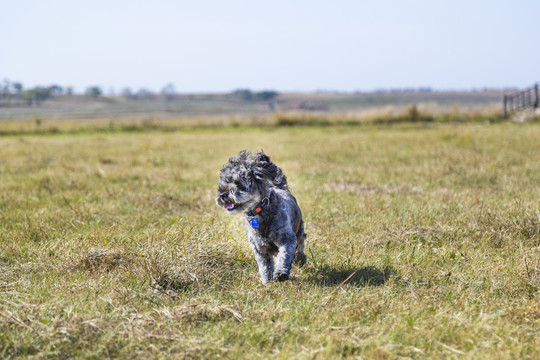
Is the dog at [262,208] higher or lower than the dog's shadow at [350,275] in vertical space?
higher

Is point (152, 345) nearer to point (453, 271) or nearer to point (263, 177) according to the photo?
point (263, 177)

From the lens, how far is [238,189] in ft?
16.9

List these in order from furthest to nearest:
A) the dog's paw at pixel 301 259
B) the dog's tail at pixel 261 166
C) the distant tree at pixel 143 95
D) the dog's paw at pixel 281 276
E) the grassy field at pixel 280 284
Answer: the distant tree at pixel 143 95, the dog's paw at pixel 301 259, the dog's tail at pixel 261 166, the dog's paw at pixel 281 276, the grassy field at pixel 280 284

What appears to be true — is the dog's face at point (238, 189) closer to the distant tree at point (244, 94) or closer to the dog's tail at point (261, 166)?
the dog's tail at point (261, 166)

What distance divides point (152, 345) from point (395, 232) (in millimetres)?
4328

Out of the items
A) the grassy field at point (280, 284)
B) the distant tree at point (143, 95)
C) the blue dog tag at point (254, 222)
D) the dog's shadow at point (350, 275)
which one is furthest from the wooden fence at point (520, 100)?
the distant tree at point (143, 95)

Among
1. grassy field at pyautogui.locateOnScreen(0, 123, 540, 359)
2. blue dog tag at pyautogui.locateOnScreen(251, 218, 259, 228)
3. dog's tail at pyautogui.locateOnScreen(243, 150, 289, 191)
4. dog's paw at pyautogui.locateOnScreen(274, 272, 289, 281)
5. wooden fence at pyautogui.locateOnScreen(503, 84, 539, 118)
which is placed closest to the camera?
grassy field at pyautogui.locateOnScreen(0, 123, 540, 359)

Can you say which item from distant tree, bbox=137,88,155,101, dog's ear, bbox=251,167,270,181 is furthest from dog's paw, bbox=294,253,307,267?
distant tree, bbox=137,88,155,101

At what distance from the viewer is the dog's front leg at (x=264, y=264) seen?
539cm

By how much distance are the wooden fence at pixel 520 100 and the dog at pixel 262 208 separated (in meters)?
38.0

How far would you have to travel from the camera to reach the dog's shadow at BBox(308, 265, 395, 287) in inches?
212

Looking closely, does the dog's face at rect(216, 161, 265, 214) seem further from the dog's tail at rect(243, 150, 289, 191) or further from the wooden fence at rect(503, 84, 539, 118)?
the wooden fence at rect(503, 84, 539, 118)

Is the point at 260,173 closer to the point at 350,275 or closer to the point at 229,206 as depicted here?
the point at 229,206

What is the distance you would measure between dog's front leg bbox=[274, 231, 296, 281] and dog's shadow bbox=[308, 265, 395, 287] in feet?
1.60
